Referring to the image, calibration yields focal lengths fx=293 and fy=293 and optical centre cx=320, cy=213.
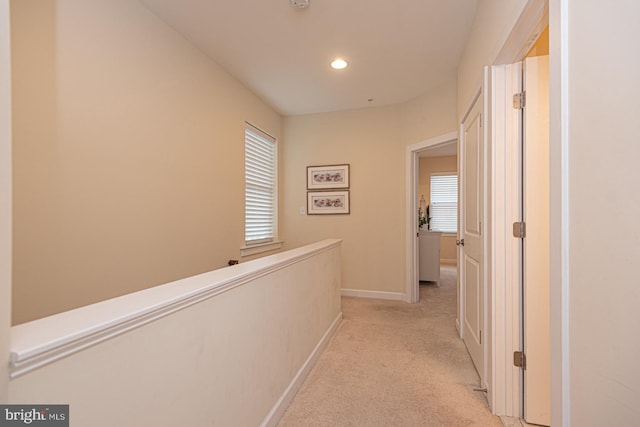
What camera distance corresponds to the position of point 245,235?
3482mm

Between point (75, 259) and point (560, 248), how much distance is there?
2279 mm

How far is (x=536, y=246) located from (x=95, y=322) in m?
1.89

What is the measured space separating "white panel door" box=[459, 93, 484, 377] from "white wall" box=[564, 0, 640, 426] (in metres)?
1.12

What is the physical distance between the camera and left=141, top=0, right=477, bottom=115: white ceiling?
214 centimetres

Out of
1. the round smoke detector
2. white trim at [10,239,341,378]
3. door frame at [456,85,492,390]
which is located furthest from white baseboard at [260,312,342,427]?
the round smoke detector

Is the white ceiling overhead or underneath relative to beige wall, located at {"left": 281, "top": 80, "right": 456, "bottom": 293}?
overhead

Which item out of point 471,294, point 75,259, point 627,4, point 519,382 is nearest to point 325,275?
point 471,294

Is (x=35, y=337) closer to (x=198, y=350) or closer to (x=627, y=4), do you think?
(x=198, y=350)

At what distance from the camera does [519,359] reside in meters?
1.62

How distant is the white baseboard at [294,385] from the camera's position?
A: 1.53 metres

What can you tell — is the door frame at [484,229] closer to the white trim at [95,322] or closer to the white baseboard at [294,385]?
the white baseboard at [294,385]

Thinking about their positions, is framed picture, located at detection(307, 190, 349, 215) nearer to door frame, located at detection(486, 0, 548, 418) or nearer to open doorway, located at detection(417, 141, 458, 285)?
door frame, located at detection(486, 0, 548, 418)

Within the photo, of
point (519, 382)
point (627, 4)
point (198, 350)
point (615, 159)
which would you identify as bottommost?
point (519, 382)

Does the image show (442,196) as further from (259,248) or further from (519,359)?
(519,359)
